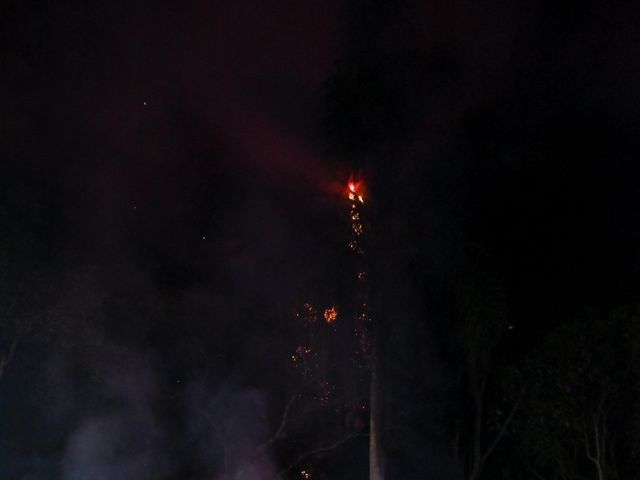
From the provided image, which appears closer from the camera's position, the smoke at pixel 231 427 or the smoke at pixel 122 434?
the smoke at pixel 122 434

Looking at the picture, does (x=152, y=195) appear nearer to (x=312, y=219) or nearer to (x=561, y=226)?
(x=312, y=219)

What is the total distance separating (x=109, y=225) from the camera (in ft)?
31.0

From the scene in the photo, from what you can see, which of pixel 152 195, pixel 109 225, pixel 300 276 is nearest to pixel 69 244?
pixel 109 225

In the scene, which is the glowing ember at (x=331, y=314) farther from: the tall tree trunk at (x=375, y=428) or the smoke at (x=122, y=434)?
the smoke at (x=122, y=434)

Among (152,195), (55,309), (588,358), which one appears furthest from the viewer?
(152,195)

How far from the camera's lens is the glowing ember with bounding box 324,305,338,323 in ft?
29.3

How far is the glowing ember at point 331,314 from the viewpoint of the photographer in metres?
8.95

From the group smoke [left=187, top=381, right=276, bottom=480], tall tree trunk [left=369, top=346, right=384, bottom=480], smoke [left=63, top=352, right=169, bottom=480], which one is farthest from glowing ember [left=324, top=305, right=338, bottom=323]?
smoke [left=63, top=352, right=169, bottom=480]

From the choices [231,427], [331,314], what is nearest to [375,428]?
[331,314]

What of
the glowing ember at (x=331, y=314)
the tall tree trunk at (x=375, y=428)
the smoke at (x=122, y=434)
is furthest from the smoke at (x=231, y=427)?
the tall tree trunk at (x=375, y=428)

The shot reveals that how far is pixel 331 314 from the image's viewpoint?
8.99 metres

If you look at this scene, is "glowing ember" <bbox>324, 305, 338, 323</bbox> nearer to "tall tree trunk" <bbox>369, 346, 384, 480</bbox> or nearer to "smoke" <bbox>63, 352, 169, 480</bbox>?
"tall tree trunk" <bbox>369, 346, 384, 480</bbox>

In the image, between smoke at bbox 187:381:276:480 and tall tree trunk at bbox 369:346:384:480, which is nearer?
tall tree trunk at bbox 369:346:384:480

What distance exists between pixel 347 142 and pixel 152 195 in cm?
271
